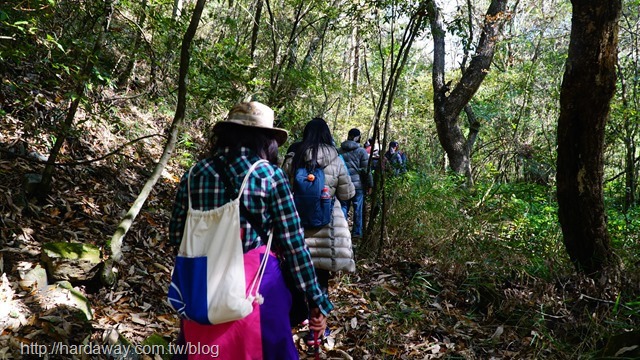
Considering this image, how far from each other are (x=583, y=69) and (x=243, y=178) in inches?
138

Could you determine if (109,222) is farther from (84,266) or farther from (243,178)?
(243,178)

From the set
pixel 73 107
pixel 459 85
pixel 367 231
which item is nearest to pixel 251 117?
pixel 73 107

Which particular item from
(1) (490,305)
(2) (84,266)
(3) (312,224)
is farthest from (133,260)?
(1) (490,305)

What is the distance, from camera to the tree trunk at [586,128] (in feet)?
12.6

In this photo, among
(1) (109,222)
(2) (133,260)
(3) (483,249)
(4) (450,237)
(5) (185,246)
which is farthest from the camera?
(4) (450,237)

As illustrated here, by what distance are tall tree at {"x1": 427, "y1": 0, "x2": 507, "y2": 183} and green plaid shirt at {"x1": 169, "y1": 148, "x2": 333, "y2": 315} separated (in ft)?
26.1

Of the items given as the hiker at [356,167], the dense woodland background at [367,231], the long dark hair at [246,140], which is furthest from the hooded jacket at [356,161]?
the long dark hair at [246,140]

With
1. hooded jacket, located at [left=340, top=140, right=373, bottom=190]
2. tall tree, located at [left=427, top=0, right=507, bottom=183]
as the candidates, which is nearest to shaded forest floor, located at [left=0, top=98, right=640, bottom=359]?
hooded jacket, located at [left=340, top=140, right=373, bottom=190]

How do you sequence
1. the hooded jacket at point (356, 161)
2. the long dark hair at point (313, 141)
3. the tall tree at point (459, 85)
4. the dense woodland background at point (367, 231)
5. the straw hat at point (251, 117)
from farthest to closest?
1. the tall tree at point (459, 85)
2. the hooded jacket at point (356, 161)
3. the long dark hair at point (313, 141)
4. the dense woodland background at point (367, 231)
5. the straw hat at point (251, 117)

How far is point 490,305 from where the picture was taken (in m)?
4.46

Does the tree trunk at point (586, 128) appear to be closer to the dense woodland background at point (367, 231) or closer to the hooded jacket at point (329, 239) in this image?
the dense woodland background at point (367, 231)

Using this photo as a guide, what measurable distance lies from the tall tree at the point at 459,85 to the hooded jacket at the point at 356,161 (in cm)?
354

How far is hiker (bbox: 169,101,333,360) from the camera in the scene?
1913 mm

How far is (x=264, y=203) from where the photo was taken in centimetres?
203
